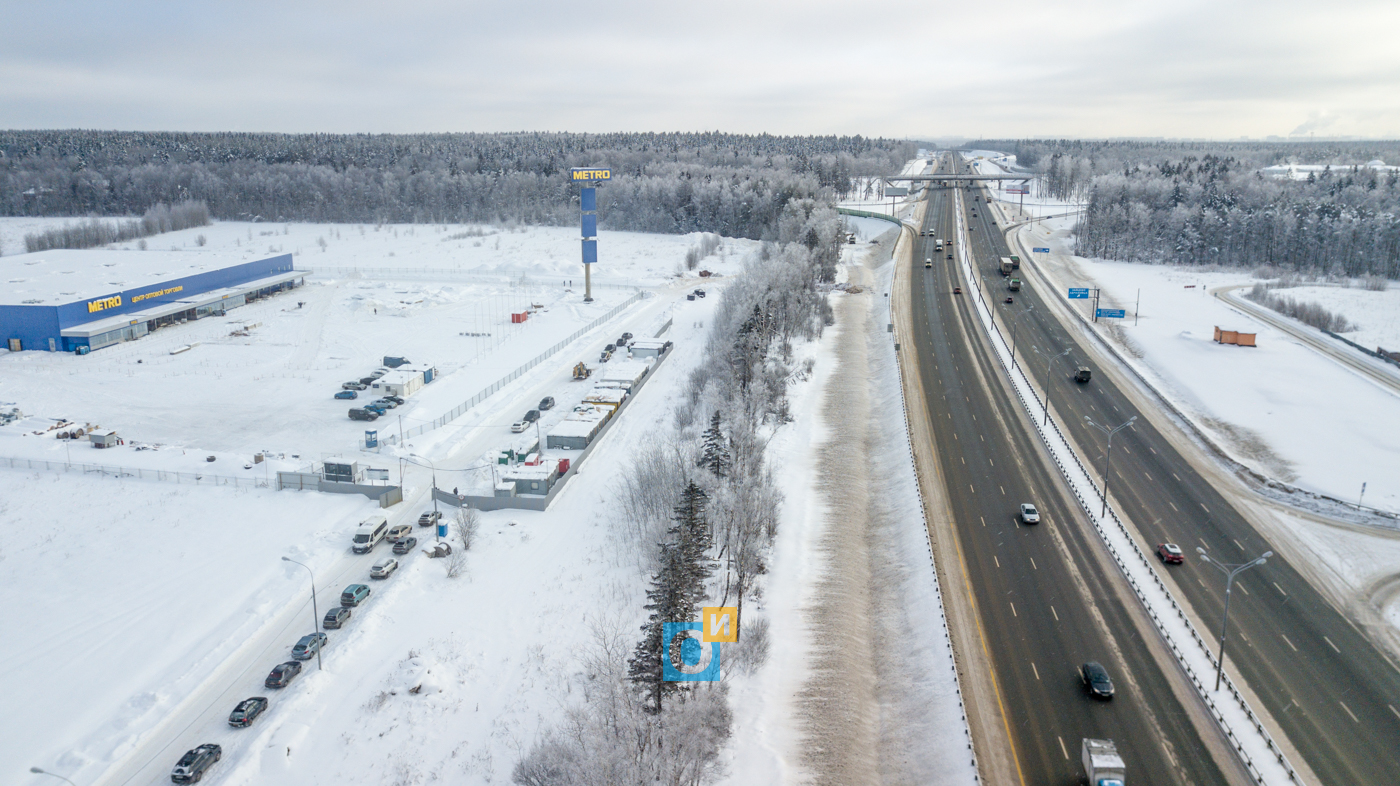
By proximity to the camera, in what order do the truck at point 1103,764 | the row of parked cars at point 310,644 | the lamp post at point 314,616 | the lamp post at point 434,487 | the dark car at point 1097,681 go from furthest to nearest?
1. the lamp post at point 434,487
2. the lamp post at point 314,616
3. the dark car at point 1097,681
4. the row of parked cars at point 310,644
5. the truck at point 1103,764

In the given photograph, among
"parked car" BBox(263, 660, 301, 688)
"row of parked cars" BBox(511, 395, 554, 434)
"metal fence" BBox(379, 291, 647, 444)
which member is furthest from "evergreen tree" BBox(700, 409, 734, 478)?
"metal fence" BBox(379, 291, 647, 444)

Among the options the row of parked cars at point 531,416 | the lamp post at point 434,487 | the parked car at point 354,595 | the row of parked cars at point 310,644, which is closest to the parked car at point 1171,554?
the lamp post at point 434,487

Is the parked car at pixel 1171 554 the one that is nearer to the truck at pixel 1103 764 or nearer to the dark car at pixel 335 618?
the truck at pixel 1103 764

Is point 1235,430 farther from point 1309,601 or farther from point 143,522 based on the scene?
point 143,522

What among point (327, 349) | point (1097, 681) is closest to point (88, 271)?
point (327, 349)

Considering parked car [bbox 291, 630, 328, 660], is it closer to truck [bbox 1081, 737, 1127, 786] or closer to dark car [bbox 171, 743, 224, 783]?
dark car [bbox 171, 743, 224, 783]
